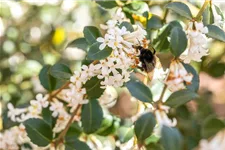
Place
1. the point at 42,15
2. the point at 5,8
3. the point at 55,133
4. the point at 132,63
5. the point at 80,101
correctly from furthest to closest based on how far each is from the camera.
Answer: the point at 42,15
the point at 5,8
the point at 55,133
the point at 80,101
the point at 132,63

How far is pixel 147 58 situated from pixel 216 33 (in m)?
0.13

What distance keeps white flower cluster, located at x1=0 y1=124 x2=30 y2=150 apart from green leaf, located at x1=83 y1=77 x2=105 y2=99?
0.72 feet

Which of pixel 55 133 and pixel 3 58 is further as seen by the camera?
pixel 3 58

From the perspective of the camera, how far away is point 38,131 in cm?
104

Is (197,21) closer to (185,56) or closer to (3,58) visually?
(185,56)

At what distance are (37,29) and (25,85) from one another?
9.6 inches

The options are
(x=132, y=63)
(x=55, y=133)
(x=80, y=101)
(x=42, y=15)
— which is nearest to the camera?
(x=132, y=63)

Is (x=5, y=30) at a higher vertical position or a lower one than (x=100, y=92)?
lower

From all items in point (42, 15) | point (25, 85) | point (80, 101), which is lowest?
point (25, 85)

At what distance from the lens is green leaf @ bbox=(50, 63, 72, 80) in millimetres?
990

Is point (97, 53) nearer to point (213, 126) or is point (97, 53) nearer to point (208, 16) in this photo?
point (208, 16)

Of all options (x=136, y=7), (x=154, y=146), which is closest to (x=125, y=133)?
(x=154, y=146)

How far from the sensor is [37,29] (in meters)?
1.67

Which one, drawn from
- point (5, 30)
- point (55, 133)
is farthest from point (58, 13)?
point (55, 133)
